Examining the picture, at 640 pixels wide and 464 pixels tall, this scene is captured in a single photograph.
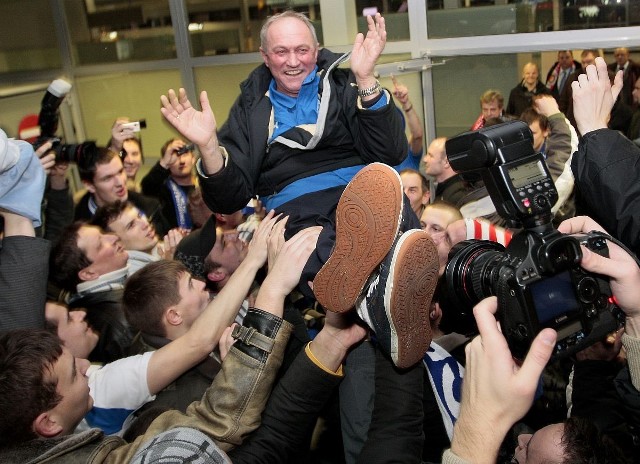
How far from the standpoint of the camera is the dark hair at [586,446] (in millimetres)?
1388

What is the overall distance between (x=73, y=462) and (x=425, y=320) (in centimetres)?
80

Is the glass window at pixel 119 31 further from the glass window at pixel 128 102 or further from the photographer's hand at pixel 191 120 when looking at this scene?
the photographer's hand at pixel 191 120

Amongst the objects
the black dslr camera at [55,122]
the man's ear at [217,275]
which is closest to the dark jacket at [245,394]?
the man's ear at [217,275]

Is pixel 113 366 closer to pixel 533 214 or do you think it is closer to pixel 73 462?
pixel 73 462

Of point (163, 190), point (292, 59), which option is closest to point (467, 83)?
point (163, 190)

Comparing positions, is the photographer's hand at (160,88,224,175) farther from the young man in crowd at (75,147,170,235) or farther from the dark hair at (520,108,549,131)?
the dark hair at (520,108,549,131)

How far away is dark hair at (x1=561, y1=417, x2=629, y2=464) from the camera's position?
4.55 ft

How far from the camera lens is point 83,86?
604cm

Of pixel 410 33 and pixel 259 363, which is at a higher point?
pixel 410 33

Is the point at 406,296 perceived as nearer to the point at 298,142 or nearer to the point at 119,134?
the point at 298,142

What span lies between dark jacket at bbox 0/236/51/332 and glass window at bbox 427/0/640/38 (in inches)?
127

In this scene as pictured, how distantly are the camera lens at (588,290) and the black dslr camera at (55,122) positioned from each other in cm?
255

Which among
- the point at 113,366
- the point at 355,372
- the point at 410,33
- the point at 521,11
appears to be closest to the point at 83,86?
the point at 410,33

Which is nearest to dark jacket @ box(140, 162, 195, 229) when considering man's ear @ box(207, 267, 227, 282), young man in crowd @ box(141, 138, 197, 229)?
young man in crowd @ box(141, 138, 197, 229)
